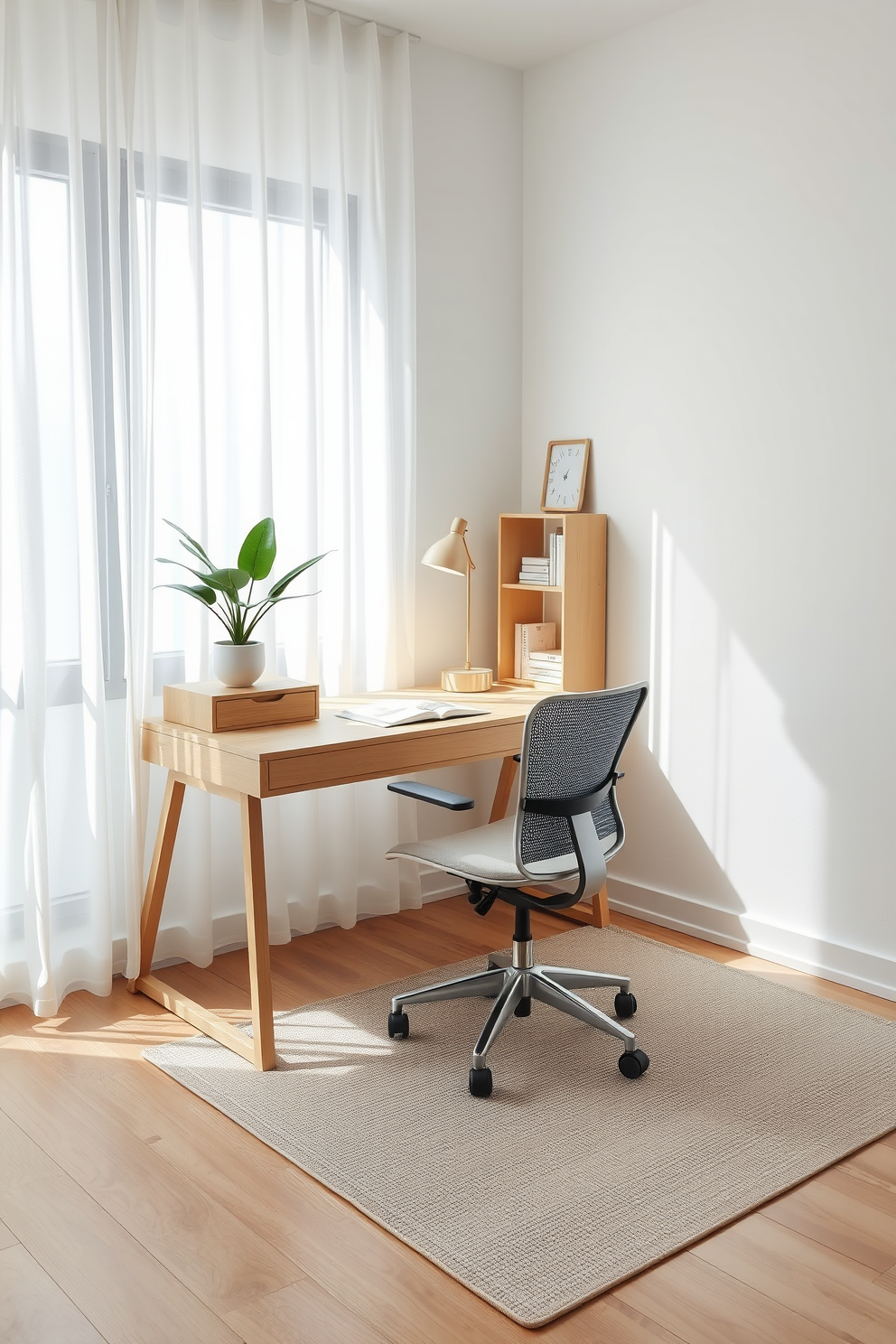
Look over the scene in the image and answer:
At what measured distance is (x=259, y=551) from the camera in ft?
10.2

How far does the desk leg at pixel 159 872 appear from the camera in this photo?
321 centimetres

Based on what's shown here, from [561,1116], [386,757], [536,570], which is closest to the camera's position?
[561,1116]

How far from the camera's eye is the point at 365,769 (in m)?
2.99

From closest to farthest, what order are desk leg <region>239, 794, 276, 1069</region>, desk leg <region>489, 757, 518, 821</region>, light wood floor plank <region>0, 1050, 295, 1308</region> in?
light wood floor plank <region>0, 1050, 295, 1308</region> < desk leg <region>239, 794, 276, 1069</region> < desk leg <region>489, 757, 518, 821</region>

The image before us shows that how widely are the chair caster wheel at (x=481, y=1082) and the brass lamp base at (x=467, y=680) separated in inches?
56.0

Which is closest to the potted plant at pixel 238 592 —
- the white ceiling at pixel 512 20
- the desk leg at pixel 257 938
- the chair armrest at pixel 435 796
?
the desk leg at pixel 257 938

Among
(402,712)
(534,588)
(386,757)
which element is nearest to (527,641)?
(534,588)

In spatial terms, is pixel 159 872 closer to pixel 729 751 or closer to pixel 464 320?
pixel 729 751

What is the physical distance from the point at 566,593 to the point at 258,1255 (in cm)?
227

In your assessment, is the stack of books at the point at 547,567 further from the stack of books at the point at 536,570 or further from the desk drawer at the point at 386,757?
the desk drawer at the point at 386,757

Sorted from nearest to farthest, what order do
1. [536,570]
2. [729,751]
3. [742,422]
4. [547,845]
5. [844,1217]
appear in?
[844,1217]
[547,845]
[742,422]
[729,751]
[536,570]

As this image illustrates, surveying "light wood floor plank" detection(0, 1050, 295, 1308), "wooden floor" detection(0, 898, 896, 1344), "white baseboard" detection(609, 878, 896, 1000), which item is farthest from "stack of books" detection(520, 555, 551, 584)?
"light wood floor plank" detection(0, 1050, 295, 1308)

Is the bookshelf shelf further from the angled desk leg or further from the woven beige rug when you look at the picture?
the angled desk leg

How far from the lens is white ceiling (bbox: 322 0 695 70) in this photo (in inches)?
140
